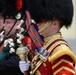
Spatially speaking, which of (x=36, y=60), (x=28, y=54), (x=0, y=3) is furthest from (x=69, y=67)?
(x=0, y=3)

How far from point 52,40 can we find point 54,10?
17 cm

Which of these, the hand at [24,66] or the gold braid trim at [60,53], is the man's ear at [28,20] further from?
the gold braid trim at [60,53]

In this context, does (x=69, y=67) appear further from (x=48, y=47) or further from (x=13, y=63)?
(x=13, y=63)

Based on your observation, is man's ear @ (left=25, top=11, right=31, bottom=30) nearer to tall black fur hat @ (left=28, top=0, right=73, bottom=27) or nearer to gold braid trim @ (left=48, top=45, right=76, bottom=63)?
tall black fur hat @ (left=28, top=0, right=73, bottom=27)

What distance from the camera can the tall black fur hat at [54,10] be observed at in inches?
65.5

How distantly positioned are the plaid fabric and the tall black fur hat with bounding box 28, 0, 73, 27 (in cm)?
8

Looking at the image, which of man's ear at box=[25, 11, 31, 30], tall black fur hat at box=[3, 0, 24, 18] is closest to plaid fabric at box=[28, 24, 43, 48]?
man's ear at box=[25, 11, 31, 30]

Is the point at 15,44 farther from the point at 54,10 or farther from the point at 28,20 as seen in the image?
the point at 54,10

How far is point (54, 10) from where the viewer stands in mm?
1693

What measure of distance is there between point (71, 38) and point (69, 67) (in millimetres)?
5788

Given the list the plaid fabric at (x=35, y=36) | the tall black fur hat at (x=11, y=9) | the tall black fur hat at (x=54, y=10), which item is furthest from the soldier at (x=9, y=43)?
the tall black fur hat at (x=54, y=10)

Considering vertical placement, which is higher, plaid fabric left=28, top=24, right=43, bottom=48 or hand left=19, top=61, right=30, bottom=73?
plaid fabric left=28, top=24, right=43, bottom=48

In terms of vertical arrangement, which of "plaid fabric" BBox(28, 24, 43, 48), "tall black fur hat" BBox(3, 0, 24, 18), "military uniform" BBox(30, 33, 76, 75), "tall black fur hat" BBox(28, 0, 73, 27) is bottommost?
"military uniform" BBox(30, 33, 76, 75)

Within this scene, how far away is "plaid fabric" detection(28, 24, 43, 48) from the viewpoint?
5.57ft
